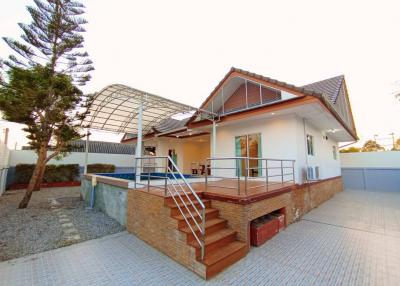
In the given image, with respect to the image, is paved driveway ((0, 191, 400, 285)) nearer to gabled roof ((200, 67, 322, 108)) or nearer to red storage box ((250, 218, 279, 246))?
Answer: red storage box ((250, 218, 279, 246))

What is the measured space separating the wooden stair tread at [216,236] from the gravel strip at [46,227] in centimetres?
292

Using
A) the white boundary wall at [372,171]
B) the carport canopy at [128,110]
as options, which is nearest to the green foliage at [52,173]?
the carport canopy at [128,110]

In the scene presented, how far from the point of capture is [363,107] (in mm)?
20812

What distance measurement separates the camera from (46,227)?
519 centimetres

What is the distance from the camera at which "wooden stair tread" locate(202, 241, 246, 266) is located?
3.13 m

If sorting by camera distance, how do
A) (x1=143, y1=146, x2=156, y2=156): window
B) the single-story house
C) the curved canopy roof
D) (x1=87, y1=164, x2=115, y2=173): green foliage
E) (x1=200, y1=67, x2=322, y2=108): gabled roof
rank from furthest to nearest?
(x1=143, y1=146, x2=156, y2=156): window, (x1=87, y1=164, x2=115, y2=173): green foliage, the curved canopy roof, (x1=200, y1=67, x2=322, y2=108): gabled roof, the single-story house

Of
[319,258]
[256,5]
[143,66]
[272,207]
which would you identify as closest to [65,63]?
[143,66]

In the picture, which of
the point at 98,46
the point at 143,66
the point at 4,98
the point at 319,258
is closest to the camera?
the point at 319,258

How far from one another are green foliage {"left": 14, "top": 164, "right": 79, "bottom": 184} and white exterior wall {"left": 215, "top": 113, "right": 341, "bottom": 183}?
12.4 meters

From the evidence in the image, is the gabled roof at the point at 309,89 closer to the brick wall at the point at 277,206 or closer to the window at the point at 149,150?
the brick wall at the point at 277,206

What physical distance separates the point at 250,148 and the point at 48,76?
8.89m

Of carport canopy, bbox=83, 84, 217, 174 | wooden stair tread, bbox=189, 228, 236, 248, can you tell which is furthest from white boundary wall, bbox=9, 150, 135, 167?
wooden stair tread, bbox=189, 228, 236, 248

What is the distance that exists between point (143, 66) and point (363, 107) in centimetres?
2441

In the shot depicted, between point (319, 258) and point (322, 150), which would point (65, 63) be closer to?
point (319, 258)
